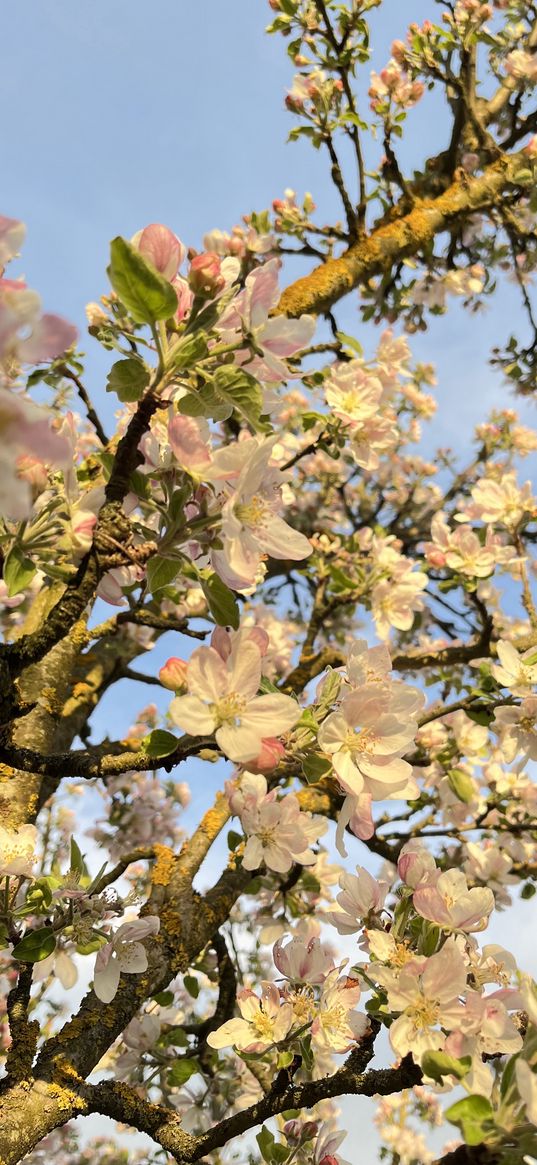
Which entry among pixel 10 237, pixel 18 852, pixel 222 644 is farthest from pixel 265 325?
pixel 18 852

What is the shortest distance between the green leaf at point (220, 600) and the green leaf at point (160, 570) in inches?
2.3

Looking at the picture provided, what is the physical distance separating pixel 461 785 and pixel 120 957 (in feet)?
4.27

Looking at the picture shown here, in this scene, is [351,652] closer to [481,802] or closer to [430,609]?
[481,802]

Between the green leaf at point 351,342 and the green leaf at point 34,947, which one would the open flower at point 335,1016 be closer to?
the green leaf at point 34,947

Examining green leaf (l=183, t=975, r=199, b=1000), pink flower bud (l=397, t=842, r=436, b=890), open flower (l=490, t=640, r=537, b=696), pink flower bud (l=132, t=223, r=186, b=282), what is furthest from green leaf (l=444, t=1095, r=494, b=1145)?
green leaf (l=183, t=975, r=199, b=1000)

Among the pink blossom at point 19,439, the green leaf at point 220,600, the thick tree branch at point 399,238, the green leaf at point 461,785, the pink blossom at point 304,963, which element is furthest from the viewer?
the thick tree branch at point 399,238

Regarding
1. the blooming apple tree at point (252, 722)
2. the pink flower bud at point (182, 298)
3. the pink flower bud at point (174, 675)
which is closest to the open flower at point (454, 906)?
the blooming apple tree at point (252, 722)

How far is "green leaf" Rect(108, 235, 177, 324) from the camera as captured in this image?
2.97ft

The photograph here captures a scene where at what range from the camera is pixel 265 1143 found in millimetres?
1618

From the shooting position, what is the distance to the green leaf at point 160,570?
1129 mm

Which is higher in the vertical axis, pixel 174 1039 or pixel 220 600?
pixel 220 600

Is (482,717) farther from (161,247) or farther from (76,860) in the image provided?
(161,247)

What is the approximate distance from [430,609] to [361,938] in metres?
4.59

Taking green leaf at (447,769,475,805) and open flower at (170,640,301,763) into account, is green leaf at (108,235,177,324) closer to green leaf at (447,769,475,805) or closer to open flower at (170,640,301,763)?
open flower at (170,640,301,763)
